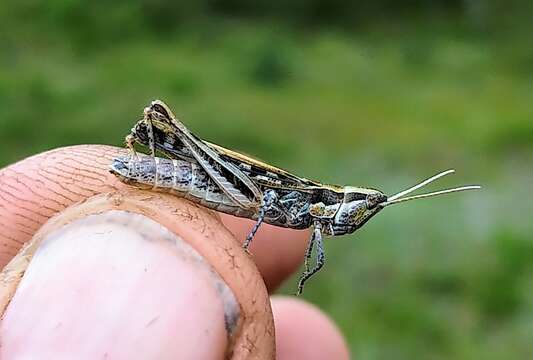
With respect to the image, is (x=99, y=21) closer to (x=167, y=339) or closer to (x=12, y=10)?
(x=12, y=10)

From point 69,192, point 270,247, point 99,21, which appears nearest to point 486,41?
point 99,21

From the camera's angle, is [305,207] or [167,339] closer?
[167,339]

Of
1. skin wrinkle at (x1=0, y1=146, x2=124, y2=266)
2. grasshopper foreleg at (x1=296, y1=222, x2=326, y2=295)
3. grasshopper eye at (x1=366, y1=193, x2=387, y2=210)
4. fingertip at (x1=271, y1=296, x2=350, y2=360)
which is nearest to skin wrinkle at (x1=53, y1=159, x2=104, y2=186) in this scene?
skin wrinkle at (x1=0, y1=146, x2=124, y2=266)

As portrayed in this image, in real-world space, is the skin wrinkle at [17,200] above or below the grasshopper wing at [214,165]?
below

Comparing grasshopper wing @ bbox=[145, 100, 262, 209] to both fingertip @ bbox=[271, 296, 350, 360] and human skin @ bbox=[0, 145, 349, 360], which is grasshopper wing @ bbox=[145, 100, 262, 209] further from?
fingertip @ bbox=[271, 296, 350, 360]

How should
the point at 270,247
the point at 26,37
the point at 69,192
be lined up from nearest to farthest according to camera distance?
1. the point at 69,192
2. the point at 270,247
3. the point at 26,37

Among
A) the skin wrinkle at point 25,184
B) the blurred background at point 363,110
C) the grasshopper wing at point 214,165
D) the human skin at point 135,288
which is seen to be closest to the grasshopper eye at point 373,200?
the grasshopper wing at point 214,165

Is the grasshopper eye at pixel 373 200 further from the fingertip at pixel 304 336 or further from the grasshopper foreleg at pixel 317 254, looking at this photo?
the fingertip at pixel 304 336

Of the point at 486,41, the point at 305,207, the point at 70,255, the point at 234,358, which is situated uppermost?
the point at 486,41
